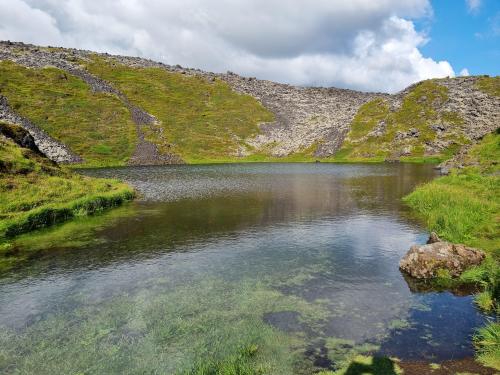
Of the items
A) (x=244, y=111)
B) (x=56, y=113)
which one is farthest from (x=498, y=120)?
(x=56, y=113)

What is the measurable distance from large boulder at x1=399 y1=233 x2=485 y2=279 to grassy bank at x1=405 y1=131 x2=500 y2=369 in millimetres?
714

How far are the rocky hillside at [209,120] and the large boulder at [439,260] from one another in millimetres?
113054

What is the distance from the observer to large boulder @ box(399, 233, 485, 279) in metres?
25.1

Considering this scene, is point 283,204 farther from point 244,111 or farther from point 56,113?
point 244,111

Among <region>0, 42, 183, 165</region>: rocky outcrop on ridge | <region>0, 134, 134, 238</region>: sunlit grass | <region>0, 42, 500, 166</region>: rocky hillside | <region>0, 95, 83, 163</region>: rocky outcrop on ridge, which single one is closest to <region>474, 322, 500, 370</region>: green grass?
<region>0, 134, 134, 238</region>: sunlit grass

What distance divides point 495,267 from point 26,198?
4456 centimetres

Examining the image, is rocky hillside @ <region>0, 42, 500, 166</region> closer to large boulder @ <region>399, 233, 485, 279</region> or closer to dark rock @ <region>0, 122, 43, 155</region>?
dark rock @ <region>0, 122, 43, 155</region>

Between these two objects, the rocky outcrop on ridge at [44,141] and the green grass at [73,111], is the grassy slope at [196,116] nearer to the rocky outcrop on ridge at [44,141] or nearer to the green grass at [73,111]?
the green grass at [73,111]

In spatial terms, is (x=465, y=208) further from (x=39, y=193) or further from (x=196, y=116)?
(x=196, y=116)

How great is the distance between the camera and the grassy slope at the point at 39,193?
39113mm

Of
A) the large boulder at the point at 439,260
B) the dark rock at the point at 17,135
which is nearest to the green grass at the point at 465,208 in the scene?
the large boulder at the point at 439,260

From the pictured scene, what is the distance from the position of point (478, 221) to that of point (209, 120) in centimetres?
14586

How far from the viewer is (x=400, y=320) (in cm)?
1961

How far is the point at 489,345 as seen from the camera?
15930mm
